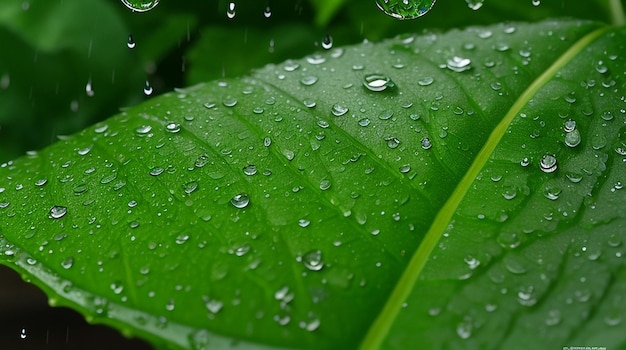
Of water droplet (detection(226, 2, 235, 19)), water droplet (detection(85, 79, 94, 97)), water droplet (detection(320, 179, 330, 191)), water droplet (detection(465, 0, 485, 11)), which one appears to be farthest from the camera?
water droplet (detection(85, 79, 94, 97))

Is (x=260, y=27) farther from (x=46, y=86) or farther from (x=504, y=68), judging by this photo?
(x=504, y=68)

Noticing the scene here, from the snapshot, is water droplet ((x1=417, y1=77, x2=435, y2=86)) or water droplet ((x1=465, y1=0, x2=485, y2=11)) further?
water droplet ((x1=465, y1=0, x2=485, y2=11))

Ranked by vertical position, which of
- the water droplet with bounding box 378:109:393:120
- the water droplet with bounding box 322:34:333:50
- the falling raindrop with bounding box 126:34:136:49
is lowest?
the falling raindrop with bounding box 126:34:136:49

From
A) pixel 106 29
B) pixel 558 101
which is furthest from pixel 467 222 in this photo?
pixel 106 29

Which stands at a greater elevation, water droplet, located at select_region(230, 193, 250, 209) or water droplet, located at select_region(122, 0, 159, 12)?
water droplet, located at select_region(122, 0, 159, 12)

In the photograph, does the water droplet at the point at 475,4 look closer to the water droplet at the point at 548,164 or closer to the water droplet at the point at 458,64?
the water droplet at the point at 458,64

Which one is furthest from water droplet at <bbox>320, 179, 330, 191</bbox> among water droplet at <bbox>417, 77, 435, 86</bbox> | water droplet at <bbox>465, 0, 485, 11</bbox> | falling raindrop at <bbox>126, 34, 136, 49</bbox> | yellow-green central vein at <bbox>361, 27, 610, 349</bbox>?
falling raindrop at <bbox>126, 34, 136, 49</bbox>

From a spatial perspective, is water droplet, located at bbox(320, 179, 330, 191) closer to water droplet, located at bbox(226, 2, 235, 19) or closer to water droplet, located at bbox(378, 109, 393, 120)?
water droplet, located at bbox(378, 109, 393, 120)
